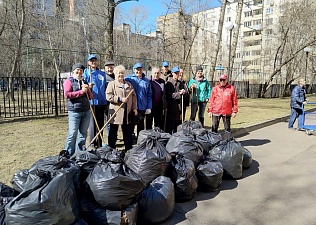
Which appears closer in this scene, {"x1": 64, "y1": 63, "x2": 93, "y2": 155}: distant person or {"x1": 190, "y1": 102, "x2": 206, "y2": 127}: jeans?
{"x1": 64, "y1": 63, "x2": 93, "y2": 155}: distant person

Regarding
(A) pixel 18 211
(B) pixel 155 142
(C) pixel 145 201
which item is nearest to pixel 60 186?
(A) pixel 18 211

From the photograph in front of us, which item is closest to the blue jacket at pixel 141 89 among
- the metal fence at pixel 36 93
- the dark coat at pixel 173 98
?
the dark coat at pixel 173 98

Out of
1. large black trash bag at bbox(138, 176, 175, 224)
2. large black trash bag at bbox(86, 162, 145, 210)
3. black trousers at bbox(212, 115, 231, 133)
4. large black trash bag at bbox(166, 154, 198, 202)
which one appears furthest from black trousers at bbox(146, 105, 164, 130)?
large black trash bag at bbox(86, 162, 145, 210)

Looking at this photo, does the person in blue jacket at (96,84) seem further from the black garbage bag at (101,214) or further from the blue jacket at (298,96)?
the blue jacket at (298,96)

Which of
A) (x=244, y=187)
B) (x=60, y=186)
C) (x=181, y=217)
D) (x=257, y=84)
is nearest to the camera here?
(x=60, y=186)

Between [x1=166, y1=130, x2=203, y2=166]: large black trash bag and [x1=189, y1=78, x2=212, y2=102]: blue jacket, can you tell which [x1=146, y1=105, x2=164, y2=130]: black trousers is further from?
[x1=166, y1=130, x2=203, y2=166]: large black trash bag

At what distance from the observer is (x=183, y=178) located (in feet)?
11.6

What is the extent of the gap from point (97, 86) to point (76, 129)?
90 centimetres

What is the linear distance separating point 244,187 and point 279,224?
108 centimetres

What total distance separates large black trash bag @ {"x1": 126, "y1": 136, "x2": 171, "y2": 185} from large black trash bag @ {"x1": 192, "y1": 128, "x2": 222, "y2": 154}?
133cm

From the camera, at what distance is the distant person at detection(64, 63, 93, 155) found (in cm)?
436

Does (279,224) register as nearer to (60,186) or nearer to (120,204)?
(120,204)

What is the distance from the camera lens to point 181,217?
3.25 metres

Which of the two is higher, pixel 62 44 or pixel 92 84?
pixel 62 44
